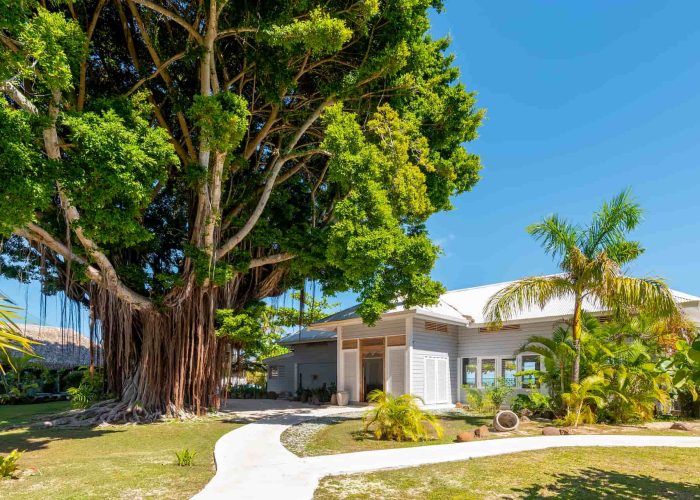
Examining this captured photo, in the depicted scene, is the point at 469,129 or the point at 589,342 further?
the point at 469,129

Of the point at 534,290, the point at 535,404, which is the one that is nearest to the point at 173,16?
the point at 534,290

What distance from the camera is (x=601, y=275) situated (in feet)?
38.5

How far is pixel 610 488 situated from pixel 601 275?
6717mm

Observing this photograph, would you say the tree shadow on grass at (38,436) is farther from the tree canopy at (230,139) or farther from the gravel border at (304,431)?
the gravel border at (304,431)

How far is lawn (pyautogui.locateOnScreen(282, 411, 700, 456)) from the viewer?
9.09m

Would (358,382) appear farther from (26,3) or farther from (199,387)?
(26,3)

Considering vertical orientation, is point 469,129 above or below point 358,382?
above

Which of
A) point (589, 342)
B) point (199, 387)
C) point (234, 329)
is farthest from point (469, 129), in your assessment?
point (199, 387)

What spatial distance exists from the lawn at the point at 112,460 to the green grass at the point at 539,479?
2214 mm

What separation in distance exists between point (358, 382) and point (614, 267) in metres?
11.1

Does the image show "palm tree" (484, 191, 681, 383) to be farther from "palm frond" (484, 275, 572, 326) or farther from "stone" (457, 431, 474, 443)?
"stone" (457, 431, 474, 443)

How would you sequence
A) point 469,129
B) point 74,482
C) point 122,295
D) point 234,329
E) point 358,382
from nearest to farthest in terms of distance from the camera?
point 74,482
point 122,295
point 234,329
point 469,129
point 358,382

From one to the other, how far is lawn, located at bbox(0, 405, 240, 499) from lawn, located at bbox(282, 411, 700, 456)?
1742 mm

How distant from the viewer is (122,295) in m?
13.6
